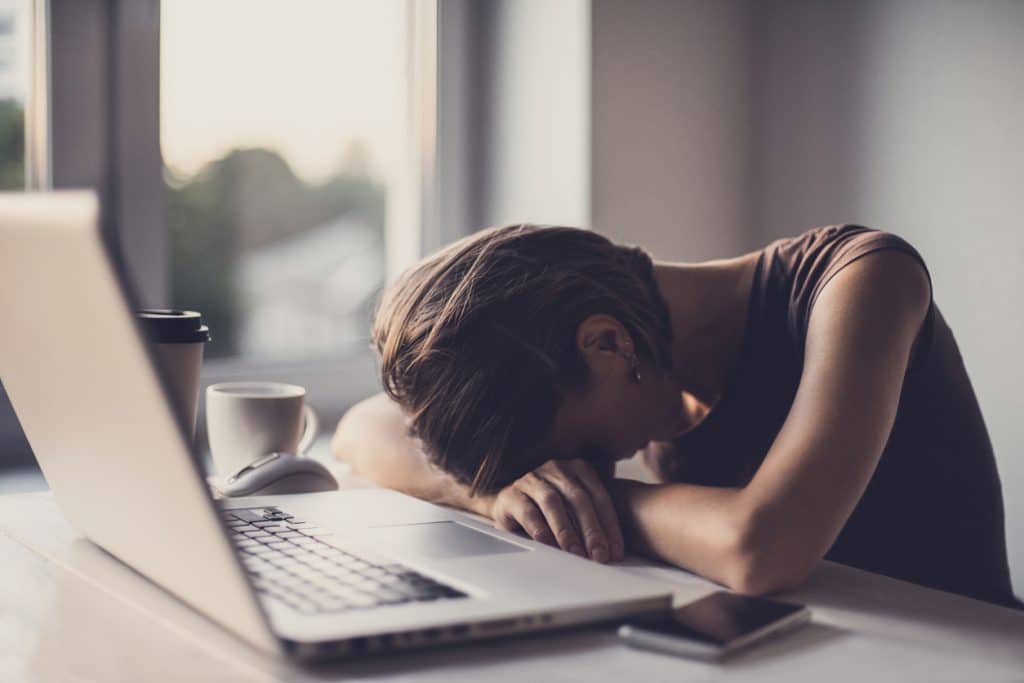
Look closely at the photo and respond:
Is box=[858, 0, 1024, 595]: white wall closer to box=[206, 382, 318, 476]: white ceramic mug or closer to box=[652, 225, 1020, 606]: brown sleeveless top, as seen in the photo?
box=[652, 225, 1020, 606]: brown sleeveless top

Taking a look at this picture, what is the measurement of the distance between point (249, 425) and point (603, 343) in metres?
0.37

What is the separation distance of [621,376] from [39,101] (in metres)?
0.80

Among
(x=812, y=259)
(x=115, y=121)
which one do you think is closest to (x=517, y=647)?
(x=812, y=259)

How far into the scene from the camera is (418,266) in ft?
3.45

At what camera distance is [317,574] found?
2.24 feet

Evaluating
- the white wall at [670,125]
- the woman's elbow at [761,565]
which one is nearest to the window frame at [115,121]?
the white wall at [670,125]

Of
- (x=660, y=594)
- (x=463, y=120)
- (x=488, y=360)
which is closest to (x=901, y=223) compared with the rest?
(x=463, y=120)

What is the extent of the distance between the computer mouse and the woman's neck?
0.41 m

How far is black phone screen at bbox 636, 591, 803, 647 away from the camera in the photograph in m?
0.62

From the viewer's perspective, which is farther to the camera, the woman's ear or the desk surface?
the woman's ear

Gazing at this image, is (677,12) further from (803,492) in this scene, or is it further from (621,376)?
(803,492)

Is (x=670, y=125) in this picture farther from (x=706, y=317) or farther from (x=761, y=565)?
(x=761, y=565)

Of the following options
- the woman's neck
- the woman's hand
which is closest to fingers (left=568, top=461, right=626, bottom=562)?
the woman's hand

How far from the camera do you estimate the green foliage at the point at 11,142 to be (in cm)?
130
